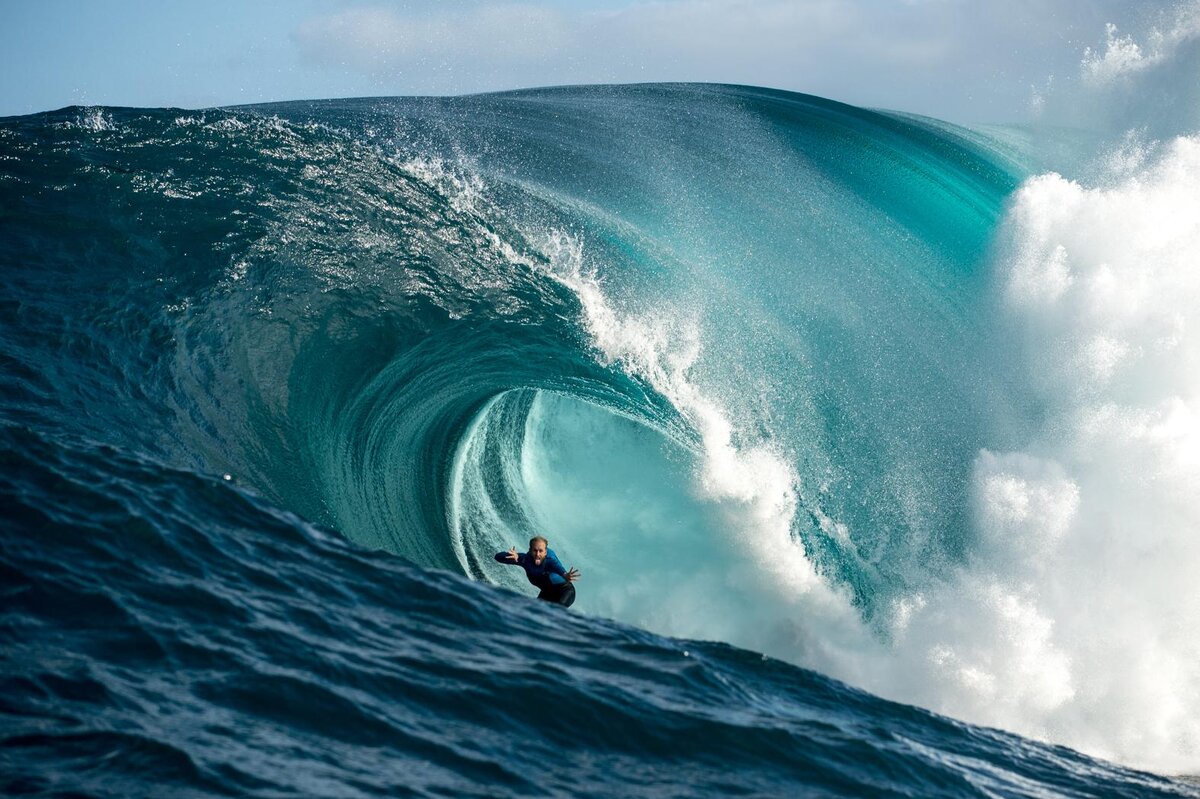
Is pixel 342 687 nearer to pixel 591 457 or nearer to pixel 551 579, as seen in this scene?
pixel 551 579

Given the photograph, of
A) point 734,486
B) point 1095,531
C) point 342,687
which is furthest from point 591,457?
point 342,687

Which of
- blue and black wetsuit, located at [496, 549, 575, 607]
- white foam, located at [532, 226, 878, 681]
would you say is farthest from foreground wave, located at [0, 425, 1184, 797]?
white foam, located at [532, 226, 878, 681]

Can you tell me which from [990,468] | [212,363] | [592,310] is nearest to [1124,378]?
[990,468]

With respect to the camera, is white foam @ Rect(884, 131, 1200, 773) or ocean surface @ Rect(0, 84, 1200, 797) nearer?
ocean surface @ Rect(0, 84, 1200, 797)

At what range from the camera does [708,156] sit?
15.2 m

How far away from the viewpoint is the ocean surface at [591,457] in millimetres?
4684

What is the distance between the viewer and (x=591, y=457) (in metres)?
14.6

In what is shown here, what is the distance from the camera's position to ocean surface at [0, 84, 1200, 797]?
4.68m

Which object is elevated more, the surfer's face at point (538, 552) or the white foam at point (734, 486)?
the white foam at point (734, 486)

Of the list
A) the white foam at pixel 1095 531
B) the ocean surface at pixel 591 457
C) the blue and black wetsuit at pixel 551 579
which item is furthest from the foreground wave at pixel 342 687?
the white foam at pixel 1095 531

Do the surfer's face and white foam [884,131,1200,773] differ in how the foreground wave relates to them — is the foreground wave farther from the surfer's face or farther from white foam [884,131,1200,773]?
white foam [884,131,1200,773]

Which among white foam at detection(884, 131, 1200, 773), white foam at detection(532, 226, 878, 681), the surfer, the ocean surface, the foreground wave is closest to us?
the foreground wave

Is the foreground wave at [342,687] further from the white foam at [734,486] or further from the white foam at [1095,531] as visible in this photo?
the white foam at [734,486]

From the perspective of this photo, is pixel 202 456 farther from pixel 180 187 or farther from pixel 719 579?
pixel 719 579
